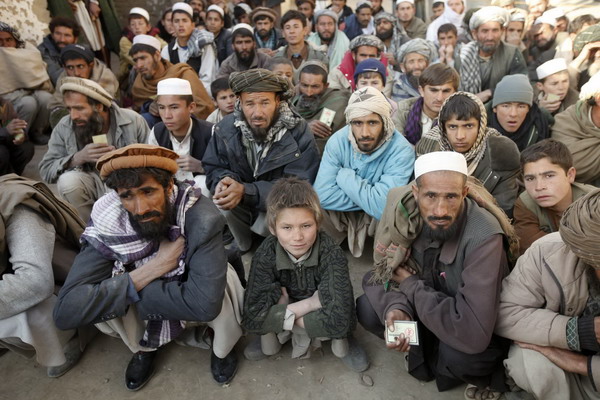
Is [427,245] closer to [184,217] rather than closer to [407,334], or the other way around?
[407,334]

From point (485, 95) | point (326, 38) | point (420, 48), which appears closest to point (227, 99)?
point (420, 48)

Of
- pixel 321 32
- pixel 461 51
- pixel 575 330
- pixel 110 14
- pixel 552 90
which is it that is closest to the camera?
pixel 575 330

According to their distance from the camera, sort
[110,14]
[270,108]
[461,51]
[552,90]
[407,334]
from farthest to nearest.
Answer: [110,14], [461,51], [552,90], [270,108], [407,334]

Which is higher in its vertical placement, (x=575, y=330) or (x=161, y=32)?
(x=161, y=32)

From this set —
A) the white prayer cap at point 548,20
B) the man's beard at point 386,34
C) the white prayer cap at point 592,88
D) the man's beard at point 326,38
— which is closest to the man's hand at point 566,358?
the white prayer cap at point 592,88

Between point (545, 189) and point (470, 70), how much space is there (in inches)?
126

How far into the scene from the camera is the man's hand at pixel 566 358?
1956 mm

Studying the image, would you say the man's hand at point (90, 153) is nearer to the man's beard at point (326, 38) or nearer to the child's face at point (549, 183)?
the child's face at point (549, 183)

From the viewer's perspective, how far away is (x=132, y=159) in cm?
224

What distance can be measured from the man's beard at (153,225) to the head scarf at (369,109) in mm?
1767

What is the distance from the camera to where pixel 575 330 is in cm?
191

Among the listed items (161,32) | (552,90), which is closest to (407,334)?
(552,90)

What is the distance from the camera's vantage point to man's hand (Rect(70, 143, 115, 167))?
3740mm

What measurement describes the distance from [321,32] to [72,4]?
4.48 m
